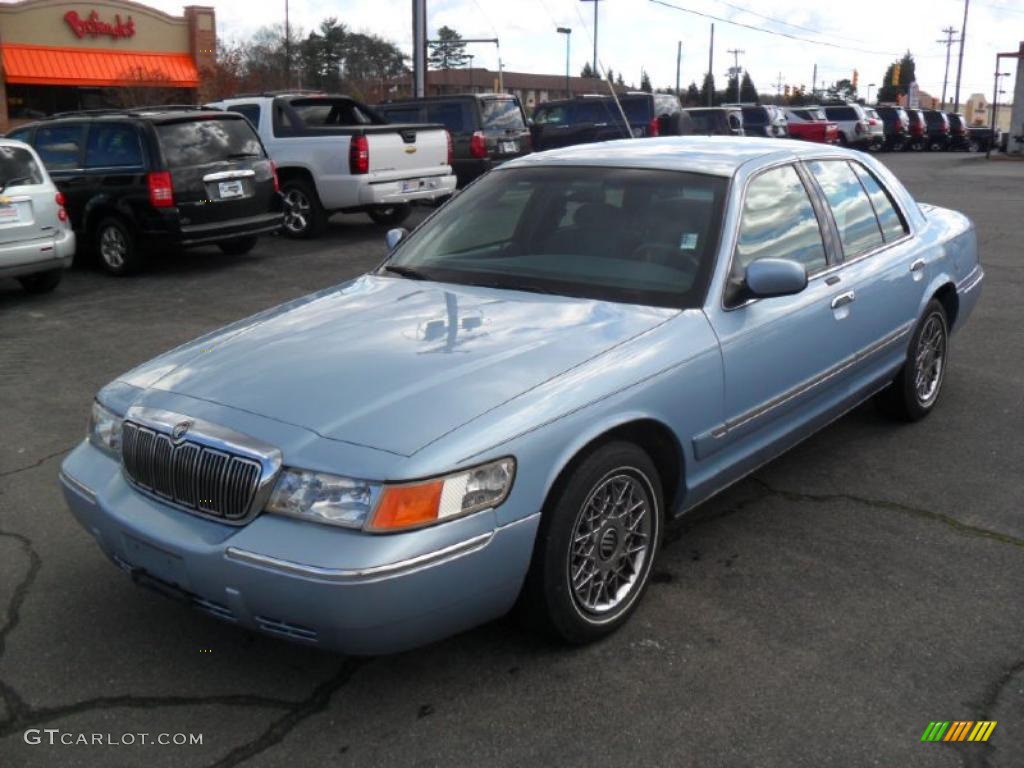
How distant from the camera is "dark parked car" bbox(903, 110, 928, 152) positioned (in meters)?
45.1

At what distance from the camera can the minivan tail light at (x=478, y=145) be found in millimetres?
16500

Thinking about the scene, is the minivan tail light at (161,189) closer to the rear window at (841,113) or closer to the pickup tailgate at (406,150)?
the pickup tailgate at (406,150)

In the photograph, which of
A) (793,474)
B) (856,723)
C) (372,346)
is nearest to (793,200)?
(793,474)

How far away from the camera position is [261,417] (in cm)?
313

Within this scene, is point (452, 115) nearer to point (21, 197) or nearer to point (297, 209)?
point (297, 209)

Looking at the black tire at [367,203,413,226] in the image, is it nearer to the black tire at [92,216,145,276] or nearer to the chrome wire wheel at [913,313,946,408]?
the black tire at [92,216,145,276]

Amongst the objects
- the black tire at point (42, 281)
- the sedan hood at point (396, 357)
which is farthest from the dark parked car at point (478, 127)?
the sedan hood at point (396, 357)

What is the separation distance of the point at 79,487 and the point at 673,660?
206 centimetres

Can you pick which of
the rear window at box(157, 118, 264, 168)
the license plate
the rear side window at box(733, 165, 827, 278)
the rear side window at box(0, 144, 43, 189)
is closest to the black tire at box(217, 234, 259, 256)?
the license plate

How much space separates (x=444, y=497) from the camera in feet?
9.54

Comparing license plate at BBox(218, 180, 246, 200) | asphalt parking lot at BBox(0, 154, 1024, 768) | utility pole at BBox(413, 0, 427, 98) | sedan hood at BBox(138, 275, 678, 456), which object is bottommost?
asphalt parking lot at BBox(0, 154, 1024, 768)

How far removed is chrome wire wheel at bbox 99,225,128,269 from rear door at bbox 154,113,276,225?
0.81m

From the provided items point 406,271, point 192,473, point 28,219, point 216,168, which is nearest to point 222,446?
point 192,473

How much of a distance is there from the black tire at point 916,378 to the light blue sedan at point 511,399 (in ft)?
1.18
